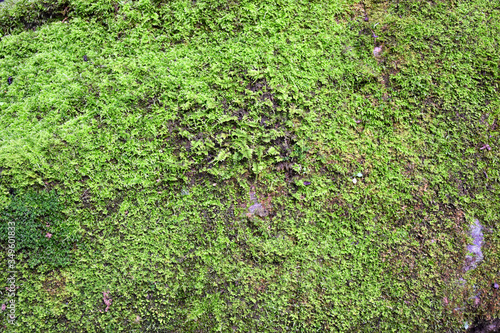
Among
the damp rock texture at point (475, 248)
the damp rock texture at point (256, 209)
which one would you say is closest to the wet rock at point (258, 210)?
the damp rock texture at point (256, 209)

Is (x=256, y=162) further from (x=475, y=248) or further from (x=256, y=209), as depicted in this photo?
(x=475, y=248)

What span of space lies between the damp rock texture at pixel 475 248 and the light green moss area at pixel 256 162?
0.22ft

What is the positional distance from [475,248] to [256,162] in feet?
7.91

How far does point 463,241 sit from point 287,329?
2.00 m

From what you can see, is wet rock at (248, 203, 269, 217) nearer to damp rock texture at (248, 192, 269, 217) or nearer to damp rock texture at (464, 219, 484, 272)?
damp rock texture at (248, 192, 269, 217)

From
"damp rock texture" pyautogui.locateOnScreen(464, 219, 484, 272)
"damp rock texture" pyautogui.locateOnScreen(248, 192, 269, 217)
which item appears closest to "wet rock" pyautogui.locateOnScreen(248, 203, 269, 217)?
"damp rock texture" pyautogui.locateOnScreen(248, 192, 269, 217)

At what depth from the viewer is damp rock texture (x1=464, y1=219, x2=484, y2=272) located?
3006 mm

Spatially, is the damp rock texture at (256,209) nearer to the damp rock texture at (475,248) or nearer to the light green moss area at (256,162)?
the light green moss area at (256,162)

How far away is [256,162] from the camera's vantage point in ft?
9.82

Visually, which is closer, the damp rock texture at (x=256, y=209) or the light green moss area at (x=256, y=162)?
the light green moss area at (x=256, y=162)

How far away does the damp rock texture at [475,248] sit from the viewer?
301cm

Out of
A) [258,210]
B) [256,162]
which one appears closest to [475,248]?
[258,210]

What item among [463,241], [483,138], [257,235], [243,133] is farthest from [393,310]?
[243,133]

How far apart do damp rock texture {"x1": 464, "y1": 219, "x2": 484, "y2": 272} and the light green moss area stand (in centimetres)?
7
